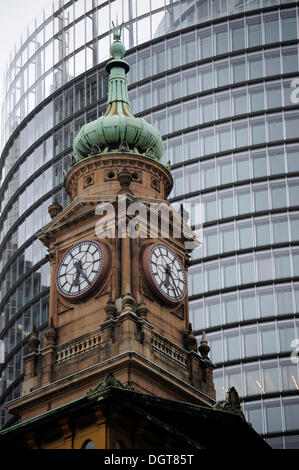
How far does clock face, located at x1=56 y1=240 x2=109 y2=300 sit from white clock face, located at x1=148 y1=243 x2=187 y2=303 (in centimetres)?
232

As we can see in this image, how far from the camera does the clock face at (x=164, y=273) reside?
62.3 meters

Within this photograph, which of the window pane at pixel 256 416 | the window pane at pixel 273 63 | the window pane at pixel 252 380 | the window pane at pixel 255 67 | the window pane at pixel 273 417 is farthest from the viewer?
the window pane at pixel 255 67

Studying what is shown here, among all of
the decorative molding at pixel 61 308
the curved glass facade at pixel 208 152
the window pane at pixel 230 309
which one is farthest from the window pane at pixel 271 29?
Answer: the decorative molding at pixel 61 308

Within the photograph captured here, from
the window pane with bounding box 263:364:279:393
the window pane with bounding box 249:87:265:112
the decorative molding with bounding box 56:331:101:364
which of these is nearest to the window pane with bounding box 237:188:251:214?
the window pane with bounding box 249:87:265:112

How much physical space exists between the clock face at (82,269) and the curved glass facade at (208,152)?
3853cm

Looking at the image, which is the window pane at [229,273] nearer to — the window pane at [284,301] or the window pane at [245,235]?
the window pane at [245,235]

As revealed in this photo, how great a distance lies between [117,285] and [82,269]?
2.36 m

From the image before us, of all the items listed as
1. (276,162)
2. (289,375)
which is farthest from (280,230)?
(289,375)

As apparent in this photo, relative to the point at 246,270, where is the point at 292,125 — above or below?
above

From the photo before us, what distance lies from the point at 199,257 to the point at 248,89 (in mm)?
15286

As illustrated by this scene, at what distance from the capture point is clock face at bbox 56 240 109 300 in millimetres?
62031

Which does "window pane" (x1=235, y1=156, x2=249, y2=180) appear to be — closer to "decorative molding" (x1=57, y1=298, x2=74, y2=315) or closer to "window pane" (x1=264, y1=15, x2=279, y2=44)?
"window pane" (x1=264, y1=15, x2=279, y2=44)

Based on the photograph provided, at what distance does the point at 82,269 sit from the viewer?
2479 inches

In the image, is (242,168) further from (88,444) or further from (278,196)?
(88,444)
